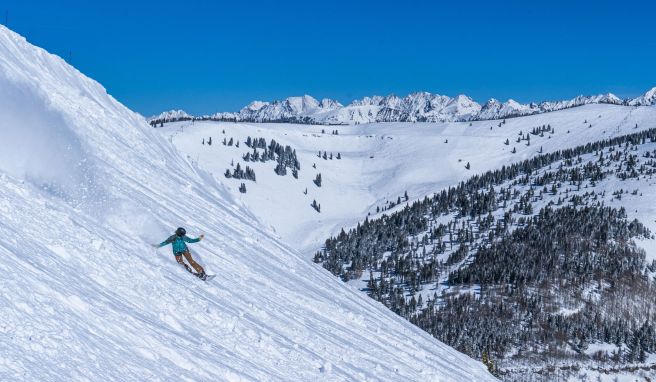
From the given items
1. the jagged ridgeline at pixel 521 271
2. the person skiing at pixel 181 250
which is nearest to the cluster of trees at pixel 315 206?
the jagged ridgeline at pixel 521 271

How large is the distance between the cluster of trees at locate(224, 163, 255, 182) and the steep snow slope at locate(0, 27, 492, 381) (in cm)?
15318

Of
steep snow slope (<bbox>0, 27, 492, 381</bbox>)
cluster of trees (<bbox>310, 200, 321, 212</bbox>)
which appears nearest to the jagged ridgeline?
cluster of trees (<bbox>310, 200, 321, 212</bbox>)

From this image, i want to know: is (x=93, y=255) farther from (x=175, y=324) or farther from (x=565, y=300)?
(x=565, y=300)

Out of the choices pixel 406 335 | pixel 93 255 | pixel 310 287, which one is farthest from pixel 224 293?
pixel 406 335

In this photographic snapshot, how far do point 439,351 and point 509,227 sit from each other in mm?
143951

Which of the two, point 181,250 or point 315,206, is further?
point 315,206

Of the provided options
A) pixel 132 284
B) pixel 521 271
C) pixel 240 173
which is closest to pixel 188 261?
pixel 132 284

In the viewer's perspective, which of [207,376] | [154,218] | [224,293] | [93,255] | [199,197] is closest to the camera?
[207,376]

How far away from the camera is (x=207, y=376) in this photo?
12.6 meters

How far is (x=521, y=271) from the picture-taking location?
13988 centimetres

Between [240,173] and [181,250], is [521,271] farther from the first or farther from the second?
[181,250]

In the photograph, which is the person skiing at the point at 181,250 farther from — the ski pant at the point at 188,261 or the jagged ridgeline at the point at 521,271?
the jagged ridgeline at the point at 521,271

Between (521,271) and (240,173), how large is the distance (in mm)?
92152

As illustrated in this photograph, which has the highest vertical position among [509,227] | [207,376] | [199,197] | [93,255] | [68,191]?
[509,227]
